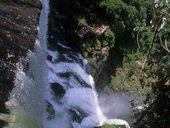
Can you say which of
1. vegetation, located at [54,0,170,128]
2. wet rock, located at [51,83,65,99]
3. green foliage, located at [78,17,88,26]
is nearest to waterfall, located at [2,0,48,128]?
wet rock, located at [51,83,65,99]

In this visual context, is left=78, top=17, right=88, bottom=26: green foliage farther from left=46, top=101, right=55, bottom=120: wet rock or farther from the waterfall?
left=46, top=101, right=55, bottom=120: wet rock

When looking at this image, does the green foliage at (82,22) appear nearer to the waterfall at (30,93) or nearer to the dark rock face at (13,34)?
the dark rock face at (13,34)

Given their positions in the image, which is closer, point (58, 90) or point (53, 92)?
point (53, 92)

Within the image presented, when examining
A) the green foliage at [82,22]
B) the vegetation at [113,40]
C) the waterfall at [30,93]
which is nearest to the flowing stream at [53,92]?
the waterfall at [30,93]

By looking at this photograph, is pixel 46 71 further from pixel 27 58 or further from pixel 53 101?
pixel 27 58

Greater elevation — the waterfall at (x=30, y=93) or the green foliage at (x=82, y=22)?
the green foliage at (x=82, y=22)

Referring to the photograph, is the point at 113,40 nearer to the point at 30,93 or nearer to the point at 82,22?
the point at 82,22

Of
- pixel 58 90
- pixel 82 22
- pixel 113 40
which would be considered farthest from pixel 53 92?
pixel 113 40
